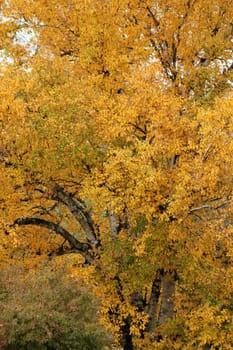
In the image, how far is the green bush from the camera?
13328 millimetres

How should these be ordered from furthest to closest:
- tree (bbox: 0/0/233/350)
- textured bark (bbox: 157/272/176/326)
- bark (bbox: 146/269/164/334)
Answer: bark (bbox: 146/269/164/334), textured bark (bbox: 157/272/176/326), tree (bbox: 0/0/233/350)

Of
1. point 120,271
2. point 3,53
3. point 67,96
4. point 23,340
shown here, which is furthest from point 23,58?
point 23,340

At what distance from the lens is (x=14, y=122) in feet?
47.1

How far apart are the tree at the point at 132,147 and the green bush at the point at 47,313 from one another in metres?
0.99

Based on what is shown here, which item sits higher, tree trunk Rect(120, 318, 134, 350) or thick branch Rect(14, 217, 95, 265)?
thick branch Rect(14, 217, 95, 265)

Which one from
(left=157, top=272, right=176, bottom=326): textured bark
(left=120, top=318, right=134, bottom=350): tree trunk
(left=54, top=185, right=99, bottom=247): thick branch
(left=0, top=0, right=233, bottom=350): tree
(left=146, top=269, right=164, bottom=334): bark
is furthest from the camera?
(left=146, top=269, right=164, bottom=334): bark

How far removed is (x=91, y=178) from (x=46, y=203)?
4.16 m

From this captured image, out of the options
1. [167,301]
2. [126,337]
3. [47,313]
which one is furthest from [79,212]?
[47,313]

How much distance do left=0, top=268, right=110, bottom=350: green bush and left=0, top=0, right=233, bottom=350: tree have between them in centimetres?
99

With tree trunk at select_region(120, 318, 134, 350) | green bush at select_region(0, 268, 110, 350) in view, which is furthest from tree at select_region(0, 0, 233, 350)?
green bush at select_region(0, 268, 110, 350)

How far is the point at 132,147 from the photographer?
600 inches

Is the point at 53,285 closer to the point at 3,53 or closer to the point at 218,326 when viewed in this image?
the point at 218,326

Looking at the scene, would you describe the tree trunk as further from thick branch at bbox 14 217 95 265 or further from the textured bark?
thick branch at bbox 14 217 95 265

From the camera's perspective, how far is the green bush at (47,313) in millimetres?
13328
